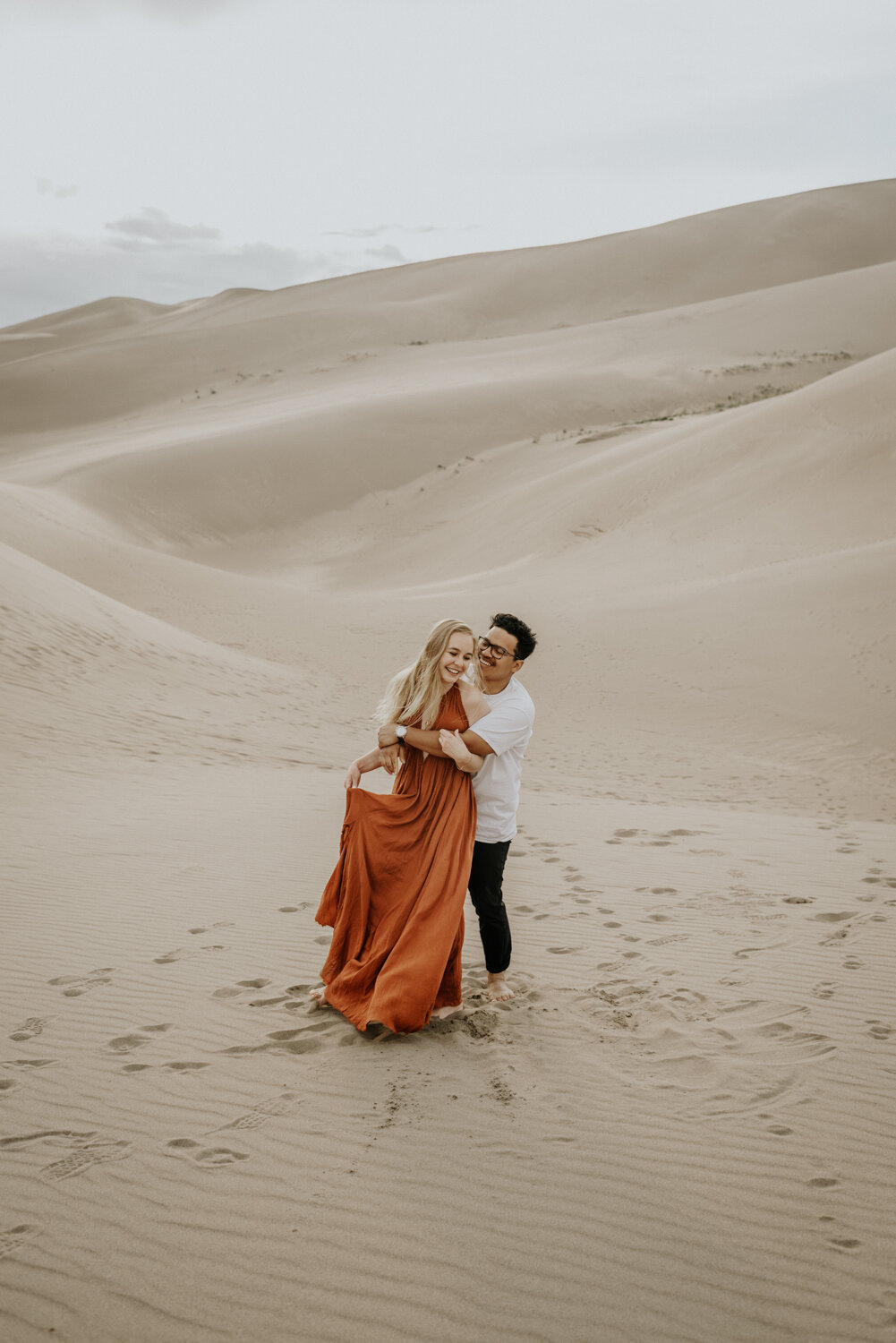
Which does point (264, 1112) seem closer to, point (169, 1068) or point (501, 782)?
point (169, 1068)

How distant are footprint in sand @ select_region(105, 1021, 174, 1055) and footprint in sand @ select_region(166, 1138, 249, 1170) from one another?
79cm

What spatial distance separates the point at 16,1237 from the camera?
3.02m

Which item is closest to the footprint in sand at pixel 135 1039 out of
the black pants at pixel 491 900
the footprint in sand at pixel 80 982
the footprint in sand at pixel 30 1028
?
the footprint in sand at pixel 30 1028

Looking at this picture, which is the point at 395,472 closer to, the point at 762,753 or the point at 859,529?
the point at 859,529

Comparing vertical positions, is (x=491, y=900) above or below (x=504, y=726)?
below

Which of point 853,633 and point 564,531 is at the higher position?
point 564,531

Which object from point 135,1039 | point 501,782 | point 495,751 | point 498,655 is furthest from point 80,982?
point 498,655

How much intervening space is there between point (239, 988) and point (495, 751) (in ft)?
6.05

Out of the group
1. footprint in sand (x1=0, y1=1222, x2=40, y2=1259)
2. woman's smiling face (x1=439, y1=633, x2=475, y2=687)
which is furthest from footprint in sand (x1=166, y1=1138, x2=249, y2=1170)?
woman's smiling face (x1=439, y1=633, x2=475, y2=687)

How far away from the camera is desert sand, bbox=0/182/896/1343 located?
9.80 feet

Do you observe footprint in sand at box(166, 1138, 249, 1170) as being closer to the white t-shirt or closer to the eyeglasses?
the white t-shirt

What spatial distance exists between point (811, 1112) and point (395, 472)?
1369 inches

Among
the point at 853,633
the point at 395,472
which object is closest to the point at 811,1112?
the point at 853,633

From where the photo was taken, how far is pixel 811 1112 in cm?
383
